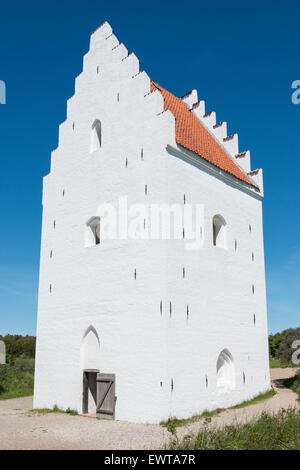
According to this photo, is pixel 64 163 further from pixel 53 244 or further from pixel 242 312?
pixel 242 312

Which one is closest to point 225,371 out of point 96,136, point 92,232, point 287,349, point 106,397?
point 106,397

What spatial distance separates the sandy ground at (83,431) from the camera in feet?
26.4

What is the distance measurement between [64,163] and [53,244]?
10.0 ft

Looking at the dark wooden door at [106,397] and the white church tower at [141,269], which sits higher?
the white church tower at [141,269]

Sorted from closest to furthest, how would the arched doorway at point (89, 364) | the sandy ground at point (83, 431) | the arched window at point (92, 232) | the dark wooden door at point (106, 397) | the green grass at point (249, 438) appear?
the green grass at point (249, 438)
the sandy ground at point (83, 431)
the dark wooden door at point (106, 397)
the arched doorway at point (89, 364)
the arched window at point (92, 232)

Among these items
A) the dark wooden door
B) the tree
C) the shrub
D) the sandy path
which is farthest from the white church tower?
the shrub

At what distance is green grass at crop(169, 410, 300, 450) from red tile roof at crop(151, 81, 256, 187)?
7.83 meters

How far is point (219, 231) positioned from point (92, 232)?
4353 mm

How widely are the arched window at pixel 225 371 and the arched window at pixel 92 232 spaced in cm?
548

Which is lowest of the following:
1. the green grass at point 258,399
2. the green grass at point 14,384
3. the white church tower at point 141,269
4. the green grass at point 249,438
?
the green grass at point 14,384

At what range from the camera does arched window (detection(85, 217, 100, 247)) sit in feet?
44.1

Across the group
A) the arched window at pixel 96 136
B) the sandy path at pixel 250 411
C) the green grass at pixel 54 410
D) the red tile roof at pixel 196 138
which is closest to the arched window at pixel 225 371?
the sandy path at pixel 250 411

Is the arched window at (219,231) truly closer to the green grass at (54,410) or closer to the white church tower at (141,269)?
the white church tower at (141,269)
